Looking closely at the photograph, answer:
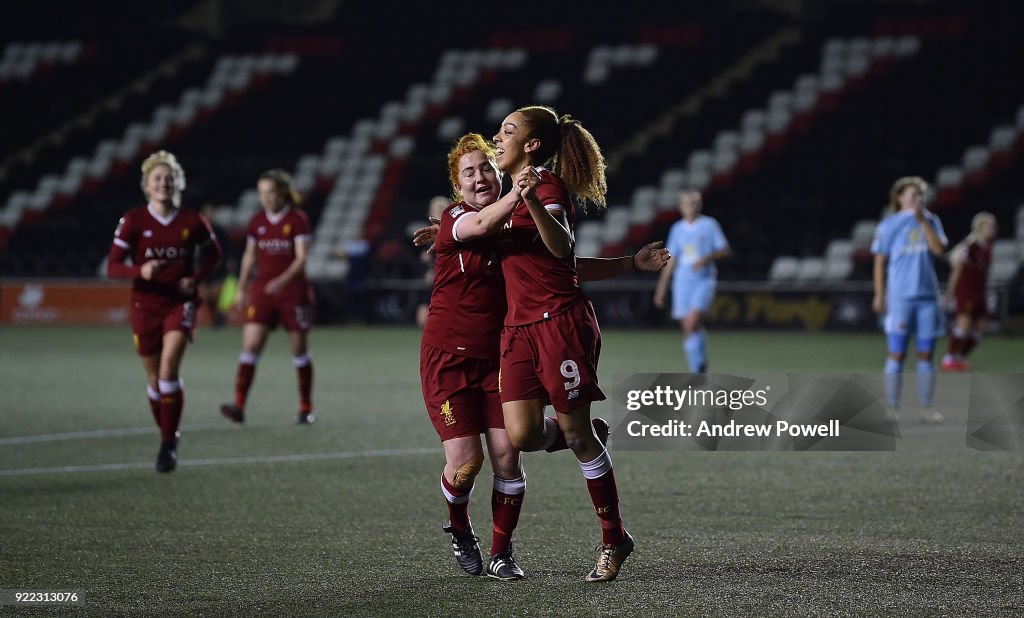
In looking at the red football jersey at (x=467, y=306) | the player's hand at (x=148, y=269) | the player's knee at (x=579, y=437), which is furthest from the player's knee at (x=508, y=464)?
the player's hand at (x=148, y=269)

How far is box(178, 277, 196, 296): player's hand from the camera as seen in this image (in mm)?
8477

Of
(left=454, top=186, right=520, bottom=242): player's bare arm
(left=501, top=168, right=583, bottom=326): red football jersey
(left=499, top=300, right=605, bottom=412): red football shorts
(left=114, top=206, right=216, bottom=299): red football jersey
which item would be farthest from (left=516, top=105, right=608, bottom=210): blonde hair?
(left=114, top=206, right=216, bottom=299): red football jersey

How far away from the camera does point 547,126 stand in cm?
518

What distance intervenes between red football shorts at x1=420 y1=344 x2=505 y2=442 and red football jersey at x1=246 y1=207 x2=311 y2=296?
5613mm

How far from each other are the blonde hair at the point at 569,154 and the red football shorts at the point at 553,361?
0.47 meters

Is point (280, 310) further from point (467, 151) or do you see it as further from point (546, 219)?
point (546, 219)

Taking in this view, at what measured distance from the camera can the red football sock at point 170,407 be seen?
27.6 ft

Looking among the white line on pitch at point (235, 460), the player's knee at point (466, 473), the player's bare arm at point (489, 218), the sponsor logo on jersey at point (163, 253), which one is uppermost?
the player's bare arm at point (489, 218)

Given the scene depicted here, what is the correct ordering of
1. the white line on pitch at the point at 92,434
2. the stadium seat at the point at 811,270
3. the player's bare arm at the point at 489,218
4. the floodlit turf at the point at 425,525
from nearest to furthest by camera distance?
1. the player's bare arm at the point at 489,218
2. the floodlit turf at the point at 425,525
3. the white line on pitch at the point at 92,434
4. the stadium seat at the point at 811,270

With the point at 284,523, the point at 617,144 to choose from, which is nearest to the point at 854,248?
the point at 617,144

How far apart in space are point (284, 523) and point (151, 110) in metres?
28.4

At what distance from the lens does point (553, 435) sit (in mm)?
5535

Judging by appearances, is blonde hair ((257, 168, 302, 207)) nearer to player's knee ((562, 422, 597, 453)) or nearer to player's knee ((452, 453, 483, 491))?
player's knee ((452, 453, 483, 491))

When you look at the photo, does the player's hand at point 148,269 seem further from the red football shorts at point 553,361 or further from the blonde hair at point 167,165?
the red football shorts at point 553,361
